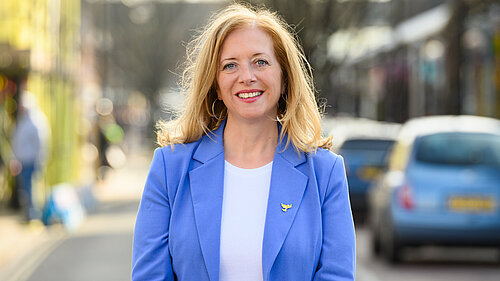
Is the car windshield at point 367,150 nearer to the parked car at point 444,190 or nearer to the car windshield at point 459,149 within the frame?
the parked car at point 444,190

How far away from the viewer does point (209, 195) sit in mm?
3197

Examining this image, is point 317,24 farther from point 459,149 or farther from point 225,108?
point 225,108

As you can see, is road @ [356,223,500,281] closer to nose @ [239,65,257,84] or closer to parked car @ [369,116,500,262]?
parked car @ [369,116,500,262]

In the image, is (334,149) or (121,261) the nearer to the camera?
(121,261)

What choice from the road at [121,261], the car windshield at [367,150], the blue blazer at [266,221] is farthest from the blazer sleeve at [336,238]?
the car windshield at [367,150]

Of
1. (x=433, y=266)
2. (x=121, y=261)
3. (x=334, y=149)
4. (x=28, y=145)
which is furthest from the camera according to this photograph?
(x=334, y=149)

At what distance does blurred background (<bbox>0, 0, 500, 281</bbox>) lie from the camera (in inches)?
423

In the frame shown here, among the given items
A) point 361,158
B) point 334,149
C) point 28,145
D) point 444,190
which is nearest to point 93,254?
point 28,145

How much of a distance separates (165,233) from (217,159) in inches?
12.0

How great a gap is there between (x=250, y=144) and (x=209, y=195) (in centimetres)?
24

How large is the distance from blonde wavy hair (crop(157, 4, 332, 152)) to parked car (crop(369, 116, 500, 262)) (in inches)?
295

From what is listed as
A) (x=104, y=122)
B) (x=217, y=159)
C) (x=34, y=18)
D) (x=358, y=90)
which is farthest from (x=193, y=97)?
(x=358, y=90)

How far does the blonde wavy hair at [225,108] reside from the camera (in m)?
3.28

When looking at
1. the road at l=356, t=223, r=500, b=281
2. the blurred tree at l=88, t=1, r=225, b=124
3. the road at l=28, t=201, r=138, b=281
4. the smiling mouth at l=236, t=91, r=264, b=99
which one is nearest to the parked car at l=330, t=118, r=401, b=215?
the road at l=356, t=223, r=500, b=281
